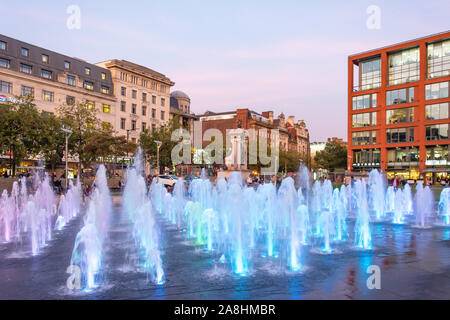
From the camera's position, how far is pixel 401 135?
61.8 meters

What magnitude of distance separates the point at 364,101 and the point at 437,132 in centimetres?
1436

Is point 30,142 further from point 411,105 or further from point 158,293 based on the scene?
point 411,105

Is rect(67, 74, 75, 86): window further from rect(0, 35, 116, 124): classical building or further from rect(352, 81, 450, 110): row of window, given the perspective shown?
rect(352, 81, 450, 110): row of window

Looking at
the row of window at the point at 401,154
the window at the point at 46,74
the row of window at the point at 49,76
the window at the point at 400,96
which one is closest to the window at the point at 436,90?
the window at the point at 400,96

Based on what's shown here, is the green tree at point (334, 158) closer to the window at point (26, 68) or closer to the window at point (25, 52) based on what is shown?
the window at point (26, 68)

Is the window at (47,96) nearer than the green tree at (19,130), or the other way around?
the green tree at (19,130)

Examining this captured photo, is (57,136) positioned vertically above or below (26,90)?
below

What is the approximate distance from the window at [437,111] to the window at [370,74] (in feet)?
34.0

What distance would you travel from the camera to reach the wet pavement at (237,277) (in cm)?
588

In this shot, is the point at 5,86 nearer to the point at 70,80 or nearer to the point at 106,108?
the point at 70,80

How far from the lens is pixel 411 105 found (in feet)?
198

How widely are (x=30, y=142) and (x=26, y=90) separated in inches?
782

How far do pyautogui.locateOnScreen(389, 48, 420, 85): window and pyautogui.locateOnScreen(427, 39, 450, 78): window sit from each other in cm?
193
